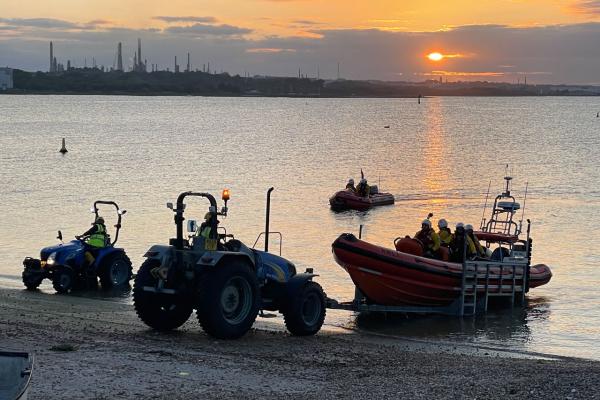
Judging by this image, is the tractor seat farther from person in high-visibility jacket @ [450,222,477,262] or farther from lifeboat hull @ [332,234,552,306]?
person in high-visibility jacket @ [450,222,477,262]

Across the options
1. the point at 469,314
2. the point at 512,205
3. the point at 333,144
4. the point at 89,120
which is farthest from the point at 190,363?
the point at 89,120

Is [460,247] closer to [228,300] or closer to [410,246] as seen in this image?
[410,246]

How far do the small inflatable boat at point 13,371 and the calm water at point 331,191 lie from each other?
1069 cm

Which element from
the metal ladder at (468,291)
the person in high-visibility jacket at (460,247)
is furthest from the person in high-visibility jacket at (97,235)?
the metal ladder at (468,291)

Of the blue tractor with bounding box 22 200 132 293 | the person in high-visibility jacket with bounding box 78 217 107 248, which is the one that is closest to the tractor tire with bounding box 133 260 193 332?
the blue tractor with bounding box 22 200 132 293

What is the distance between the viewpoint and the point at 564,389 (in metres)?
10.9

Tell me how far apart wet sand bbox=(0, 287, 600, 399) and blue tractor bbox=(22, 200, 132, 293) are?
3.65 metres

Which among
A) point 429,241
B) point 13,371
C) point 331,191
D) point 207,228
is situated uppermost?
point 207,228

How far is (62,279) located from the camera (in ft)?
64.7

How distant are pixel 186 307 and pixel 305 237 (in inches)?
772

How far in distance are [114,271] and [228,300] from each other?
24.0ft

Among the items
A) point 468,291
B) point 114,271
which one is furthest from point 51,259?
point 468,291

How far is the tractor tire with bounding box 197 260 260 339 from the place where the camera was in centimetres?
1341

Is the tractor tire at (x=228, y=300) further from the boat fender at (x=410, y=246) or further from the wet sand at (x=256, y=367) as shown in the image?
the boat fender at (x=410, y=246)
